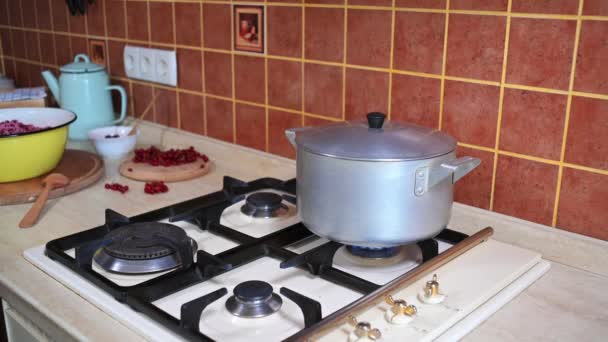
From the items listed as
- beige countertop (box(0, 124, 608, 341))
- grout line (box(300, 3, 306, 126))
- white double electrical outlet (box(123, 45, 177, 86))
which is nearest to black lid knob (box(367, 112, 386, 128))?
beige countertop (box(0, 124, 608, 341))

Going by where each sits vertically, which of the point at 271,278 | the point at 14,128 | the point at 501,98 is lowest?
the point at 271,278

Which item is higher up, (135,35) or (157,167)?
(135,35)

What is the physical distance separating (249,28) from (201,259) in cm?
64

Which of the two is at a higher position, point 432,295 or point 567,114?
point 567,114

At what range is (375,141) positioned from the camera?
74cm

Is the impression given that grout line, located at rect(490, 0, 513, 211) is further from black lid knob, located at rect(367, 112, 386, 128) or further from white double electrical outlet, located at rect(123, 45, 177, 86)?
white double electrical outlet, located at rect(123, 45, 177, 86)

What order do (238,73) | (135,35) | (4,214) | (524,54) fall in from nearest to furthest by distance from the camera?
1. (524,54)
2. (4,214)
3. (238,73)
4. (135,35)

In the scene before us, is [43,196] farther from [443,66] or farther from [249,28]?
[443,66]

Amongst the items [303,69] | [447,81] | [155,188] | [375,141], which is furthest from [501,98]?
[155,188]

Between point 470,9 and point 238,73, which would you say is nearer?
point 470,9

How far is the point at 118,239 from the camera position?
0.84 metres

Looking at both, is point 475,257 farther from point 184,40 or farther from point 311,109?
point 184,40

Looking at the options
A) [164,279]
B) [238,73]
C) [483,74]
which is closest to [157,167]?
[238,73]

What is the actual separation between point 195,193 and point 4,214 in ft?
1.08
